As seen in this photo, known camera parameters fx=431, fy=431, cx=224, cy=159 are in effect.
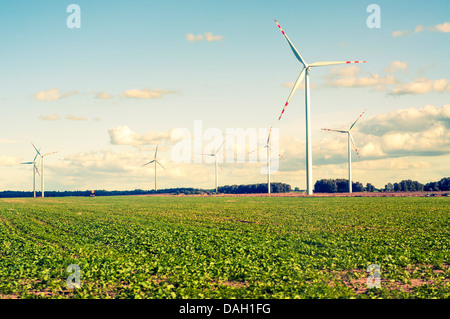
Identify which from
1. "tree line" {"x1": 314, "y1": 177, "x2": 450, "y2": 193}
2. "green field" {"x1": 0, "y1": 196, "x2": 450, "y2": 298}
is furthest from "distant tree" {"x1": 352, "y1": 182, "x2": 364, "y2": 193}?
"green field" {"x1": 0, "y1": 196, "x2": 450, "y2": 298}

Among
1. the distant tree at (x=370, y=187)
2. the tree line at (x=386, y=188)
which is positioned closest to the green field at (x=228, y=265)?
the tree line at (x=386, y=188)

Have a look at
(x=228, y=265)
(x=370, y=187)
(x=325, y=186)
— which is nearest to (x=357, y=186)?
(x=370, y=187)

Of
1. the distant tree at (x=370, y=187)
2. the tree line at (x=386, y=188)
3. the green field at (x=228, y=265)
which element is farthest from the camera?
the distant tree at (x=370, y=187)

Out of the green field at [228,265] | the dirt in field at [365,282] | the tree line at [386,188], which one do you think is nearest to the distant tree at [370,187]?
the tree line at [386,188]

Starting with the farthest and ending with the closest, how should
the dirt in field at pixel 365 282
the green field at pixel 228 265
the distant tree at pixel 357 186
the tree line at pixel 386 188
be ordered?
the distant tree at pixel 357 186
the tree line at pixel 386 188
the dirt in field at pixel 365 282
the green field at pixel 228 265

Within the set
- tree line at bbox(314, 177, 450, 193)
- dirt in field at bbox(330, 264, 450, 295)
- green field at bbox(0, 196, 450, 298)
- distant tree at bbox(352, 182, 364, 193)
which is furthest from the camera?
distant tree at bbox(352, 182, 364, 193)

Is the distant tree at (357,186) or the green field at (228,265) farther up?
the distant tree at (357,186)

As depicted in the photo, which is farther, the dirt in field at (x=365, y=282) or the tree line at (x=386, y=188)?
the tree line at (x=386, y=188)

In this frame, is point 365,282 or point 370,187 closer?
point 365,282

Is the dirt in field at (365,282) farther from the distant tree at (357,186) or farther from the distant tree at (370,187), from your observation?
A: the distant tree at (370,187)

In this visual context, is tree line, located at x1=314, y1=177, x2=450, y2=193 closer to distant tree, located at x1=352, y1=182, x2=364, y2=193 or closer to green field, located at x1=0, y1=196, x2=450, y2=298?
distant tree, located at x1=352, y1=182, x2=364, y2=193

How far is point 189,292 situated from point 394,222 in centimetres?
3644

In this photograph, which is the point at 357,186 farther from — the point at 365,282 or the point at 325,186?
the point at 365,282

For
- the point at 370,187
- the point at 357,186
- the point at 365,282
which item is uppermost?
the point at 357,186
